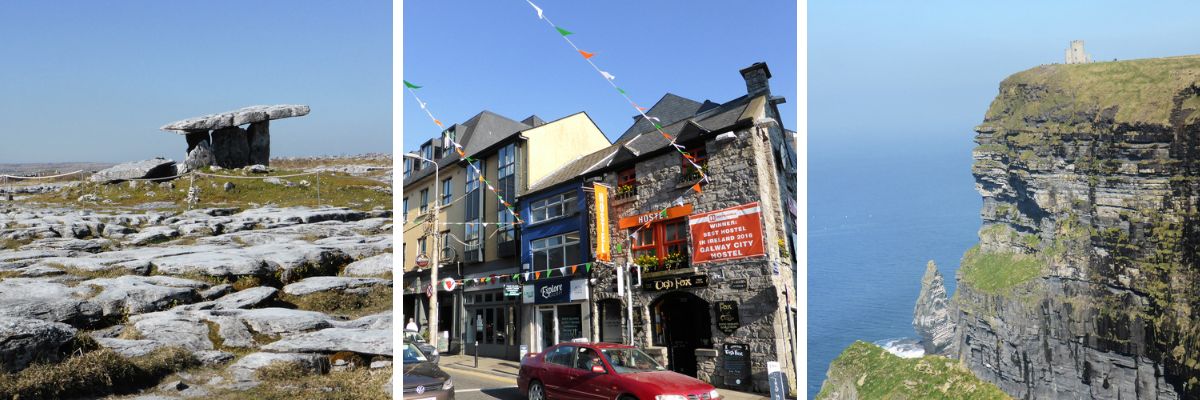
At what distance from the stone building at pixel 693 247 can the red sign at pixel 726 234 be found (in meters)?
0.01

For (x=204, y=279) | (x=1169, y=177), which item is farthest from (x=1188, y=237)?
(x=204, y=279)

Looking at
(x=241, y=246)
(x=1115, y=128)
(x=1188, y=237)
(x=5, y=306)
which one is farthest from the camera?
(x=1115, y=128)

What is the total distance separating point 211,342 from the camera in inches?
208

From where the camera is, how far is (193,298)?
17.9 ft

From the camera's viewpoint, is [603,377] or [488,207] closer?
[603,377]

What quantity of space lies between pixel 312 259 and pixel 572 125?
2.59 m

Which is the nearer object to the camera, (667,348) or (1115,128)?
(667,348)

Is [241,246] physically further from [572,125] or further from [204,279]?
[572,125]

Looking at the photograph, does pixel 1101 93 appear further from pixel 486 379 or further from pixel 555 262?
pixel 486 379

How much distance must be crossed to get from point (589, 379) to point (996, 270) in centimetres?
4291

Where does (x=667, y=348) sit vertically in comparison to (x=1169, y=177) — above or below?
below

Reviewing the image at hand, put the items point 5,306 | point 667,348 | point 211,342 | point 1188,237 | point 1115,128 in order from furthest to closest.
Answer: point 1115,128 → point 1188,237 → point 211,342 → point 5,306 → point 667,348

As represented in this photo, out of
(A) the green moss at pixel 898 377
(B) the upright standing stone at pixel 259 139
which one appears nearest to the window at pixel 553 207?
(B) the upright standing stone at pixel 259 139

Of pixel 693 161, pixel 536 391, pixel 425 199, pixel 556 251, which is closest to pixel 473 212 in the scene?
pixel 425 199
